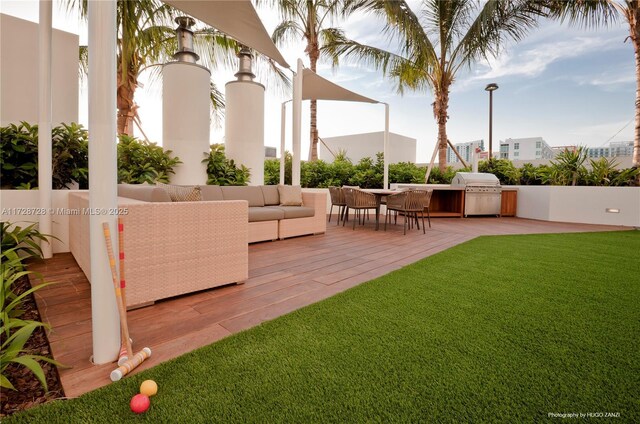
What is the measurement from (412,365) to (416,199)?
4.51 meters

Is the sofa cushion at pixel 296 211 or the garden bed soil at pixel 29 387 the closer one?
the garden bed soil at pixel 29 387

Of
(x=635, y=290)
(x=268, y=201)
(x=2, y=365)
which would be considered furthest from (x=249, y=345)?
(x=268, y=201)

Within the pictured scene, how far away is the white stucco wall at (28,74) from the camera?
15.4ft

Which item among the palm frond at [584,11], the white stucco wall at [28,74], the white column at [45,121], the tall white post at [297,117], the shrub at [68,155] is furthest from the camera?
the palm frond at [584,11]

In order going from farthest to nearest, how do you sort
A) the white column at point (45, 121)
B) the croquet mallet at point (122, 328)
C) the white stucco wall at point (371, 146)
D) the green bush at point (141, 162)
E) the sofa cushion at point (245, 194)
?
the white stucco wall at point (371, 146), the green bush at point (141, 162), the sofa cushion at point (245, 194), the white column at point (45, 121), the croquet mallet at point (122, 328)

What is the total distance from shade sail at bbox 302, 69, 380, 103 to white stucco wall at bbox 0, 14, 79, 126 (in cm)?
399

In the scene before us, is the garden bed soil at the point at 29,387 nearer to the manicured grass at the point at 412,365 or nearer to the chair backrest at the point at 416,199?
the manicured grass at the point at 412,365

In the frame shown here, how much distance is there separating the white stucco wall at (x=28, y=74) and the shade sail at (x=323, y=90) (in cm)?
399

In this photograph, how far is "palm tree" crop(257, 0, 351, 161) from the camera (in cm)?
849

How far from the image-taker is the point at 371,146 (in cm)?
1698

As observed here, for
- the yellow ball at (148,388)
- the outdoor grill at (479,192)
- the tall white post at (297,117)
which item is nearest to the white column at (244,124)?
the tall white post at (297,117)

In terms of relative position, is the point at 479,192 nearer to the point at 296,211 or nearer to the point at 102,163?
the point at 296,211

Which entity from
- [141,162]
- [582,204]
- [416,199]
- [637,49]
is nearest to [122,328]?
[141,162]

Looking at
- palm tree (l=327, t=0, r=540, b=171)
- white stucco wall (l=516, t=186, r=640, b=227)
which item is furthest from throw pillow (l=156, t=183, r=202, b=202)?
white stucco wall (l=516, t=186, r=640, b=227)
